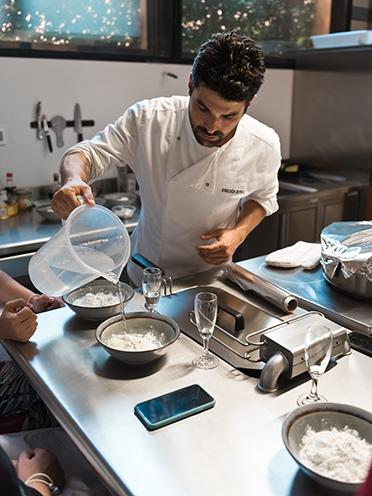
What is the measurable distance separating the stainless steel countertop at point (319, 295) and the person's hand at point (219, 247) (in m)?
0.11

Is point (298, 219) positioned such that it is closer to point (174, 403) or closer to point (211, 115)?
point (211, 115)

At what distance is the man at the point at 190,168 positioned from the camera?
1653 millimetres

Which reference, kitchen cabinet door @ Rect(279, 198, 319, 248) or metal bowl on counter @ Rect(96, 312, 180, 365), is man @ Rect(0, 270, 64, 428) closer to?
metal bowl on counter @ Rect(96, 312, 180, 365)

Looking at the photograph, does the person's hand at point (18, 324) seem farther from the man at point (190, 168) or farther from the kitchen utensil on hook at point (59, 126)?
the kitchen utensil on hook at point (59, 126)

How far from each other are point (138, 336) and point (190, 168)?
0.70 metres

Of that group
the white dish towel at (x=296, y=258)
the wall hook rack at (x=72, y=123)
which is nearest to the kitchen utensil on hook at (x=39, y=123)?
the wall hook rack at (x=72, y=123)

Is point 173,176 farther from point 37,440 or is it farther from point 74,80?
point 74,80

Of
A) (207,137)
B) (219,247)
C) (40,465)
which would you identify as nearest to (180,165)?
(207,137)

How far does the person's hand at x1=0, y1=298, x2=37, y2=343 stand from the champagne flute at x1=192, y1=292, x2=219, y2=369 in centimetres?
46

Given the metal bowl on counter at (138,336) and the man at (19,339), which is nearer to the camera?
the metal bowl on counter at (138,336)

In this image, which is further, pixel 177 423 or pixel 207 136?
pixel 207 136

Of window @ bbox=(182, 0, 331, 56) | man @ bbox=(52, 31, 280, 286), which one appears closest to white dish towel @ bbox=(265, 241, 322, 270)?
man @ bbox=(52, 31, 280, 286)

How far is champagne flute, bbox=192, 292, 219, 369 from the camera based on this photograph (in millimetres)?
1233

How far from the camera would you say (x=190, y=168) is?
1753mm
